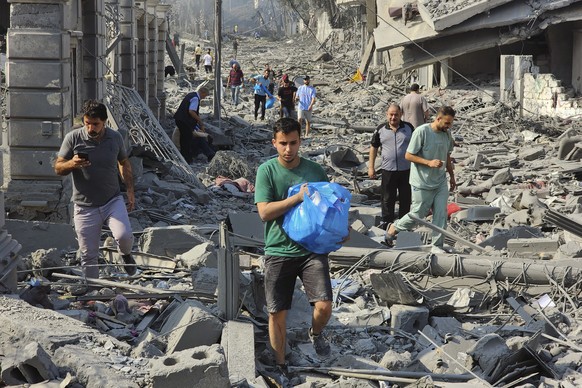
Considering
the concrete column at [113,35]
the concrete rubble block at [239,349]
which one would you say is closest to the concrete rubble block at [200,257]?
the concrete rubble block at [239,349]

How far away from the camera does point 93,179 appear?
7418 millimetres

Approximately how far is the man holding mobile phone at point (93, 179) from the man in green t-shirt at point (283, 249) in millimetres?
1903

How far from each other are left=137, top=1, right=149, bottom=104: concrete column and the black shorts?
17.9 meters

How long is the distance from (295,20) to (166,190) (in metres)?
73.5

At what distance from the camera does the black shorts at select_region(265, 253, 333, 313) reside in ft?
19.3

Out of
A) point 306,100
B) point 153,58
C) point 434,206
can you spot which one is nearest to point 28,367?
point 434,206

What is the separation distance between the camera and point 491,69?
29.6 metres

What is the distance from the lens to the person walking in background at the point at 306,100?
22.1 metres

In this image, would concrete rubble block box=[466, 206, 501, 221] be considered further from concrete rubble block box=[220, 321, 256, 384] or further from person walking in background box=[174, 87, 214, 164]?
person walking in background box=[174, 87, 214, 164]

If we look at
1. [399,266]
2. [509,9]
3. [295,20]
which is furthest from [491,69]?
[295,20]

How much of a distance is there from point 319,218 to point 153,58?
69.7ft

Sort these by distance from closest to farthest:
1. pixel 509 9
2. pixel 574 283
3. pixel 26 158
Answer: pixel 574 283
pixel 26 158
pixel 509 9

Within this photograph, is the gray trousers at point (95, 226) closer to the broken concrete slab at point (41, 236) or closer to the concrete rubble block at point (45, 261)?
the concrete rubble block at point (45, 261)

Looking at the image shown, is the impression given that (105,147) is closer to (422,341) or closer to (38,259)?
(38,259)
